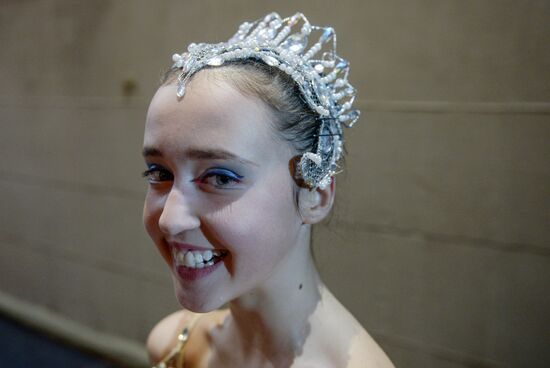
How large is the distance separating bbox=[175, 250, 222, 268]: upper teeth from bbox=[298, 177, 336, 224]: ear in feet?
0.50

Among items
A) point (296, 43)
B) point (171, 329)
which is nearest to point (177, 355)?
point (171, 329)

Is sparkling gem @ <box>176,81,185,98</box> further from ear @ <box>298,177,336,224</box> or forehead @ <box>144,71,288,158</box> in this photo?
ear @ <box>298,177,336,224</box>

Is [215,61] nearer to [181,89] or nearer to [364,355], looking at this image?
[181,89]

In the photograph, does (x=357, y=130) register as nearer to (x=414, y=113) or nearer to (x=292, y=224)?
(x=414, y=113)

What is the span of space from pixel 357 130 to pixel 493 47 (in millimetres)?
375

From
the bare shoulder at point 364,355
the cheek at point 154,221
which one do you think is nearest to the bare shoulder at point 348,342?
the bare shoulder at point 364,355

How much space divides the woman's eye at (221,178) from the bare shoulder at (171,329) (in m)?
0.40

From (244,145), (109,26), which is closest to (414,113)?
(244,145)

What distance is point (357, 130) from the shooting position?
4.24 feet

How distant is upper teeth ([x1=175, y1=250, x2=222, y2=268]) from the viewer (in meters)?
0.73

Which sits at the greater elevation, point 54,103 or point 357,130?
point 54,103

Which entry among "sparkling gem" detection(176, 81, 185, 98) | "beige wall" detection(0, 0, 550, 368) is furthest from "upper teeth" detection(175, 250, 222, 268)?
"beige wall" detection(0, 0, 550, 368)

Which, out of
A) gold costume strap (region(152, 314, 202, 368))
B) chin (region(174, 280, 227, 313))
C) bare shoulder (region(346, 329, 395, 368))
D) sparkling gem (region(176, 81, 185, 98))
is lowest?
gold costume strap (region(152, 314, 202, 368))

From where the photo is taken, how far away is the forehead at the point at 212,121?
701 millimetres
